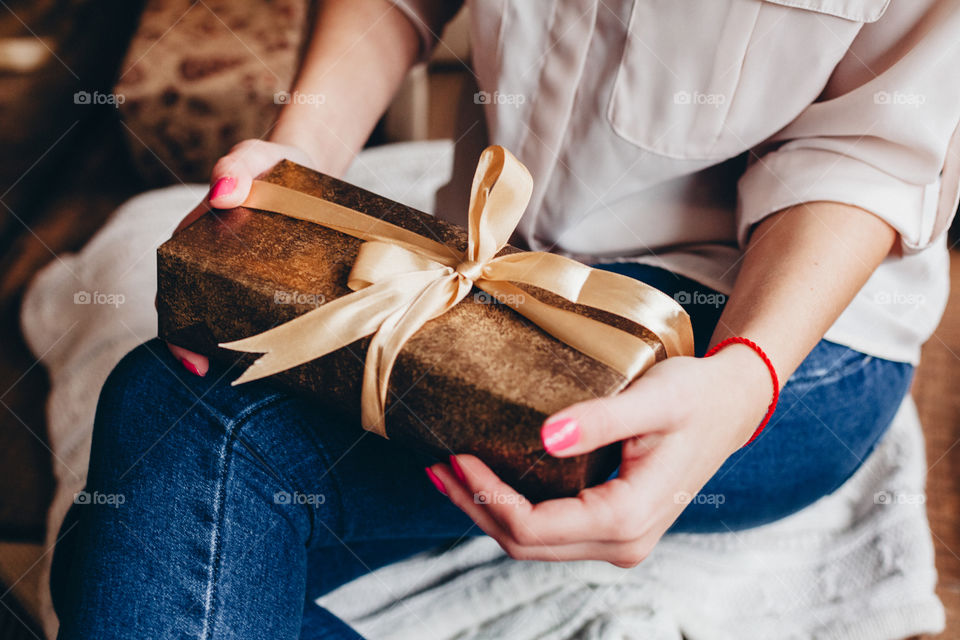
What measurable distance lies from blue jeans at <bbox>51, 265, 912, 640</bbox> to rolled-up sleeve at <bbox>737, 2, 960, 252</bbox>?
0.13 metres

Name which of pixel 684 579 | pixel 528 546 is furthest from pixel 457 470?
pixel 684 579

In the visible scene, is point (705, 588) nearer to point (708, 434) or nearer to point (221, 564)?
point (708, 434)

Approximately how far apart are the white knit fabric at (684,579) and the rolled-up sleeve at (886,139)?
328 mm

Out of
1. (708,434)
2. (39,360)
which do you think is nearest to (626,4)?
(708,434)

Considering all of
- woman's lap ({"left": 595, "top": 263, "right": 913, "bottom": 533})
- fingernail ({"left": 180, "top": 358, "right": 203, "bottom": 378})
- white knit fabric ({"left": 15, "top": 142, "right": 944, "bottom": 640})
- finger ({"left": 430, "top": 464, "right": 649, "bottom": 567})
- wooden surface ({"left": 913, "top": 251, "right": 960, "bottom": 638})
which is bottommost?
wooden surface ({"left": 913, "top": 251, "right": 960, "bottom": 638})

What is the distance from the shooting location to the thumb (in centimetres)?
42

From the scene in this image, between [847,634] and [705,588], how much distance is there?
5.2 inches

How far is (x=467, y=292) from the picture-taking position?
0.51 metres

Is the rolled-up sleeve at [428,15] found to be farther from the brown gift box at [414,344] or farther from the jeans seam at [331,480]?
the jeans seam at [331,480]

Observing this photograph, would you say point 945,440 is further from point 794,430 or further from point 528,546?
point 528,546

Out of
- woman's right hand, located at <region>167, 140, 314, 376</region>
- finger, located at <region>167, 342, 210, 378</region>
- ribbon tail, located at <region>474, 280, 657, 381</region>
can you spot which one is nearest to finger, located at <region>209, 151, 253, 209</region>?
woman's right hand, located at <region>167, 140, 314, 376</region>

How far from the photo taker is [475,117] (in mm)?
820

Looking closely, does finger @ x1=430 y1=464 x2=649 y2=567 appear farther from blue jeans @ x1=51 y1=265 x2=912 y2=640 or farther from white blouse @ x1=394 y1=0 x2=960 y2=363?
white blouse @ x1=394 y1=0 x2=960 y2=363

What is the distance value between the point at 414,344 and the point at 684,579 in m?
0.44
